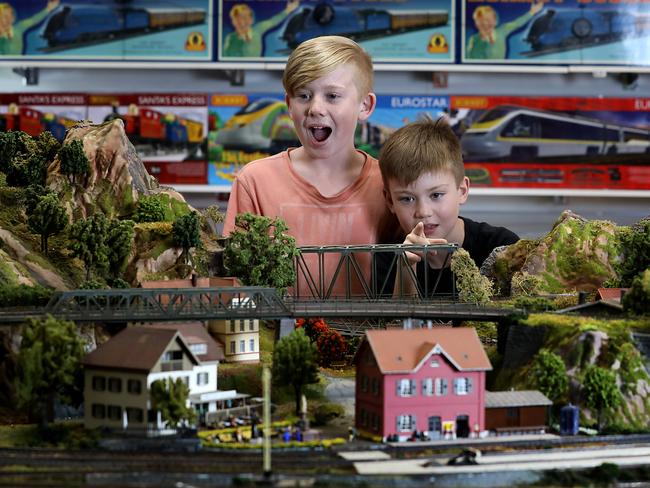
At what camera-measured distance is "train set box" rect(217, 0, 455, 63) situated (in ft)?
109

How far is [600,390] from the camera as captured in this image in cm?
2122

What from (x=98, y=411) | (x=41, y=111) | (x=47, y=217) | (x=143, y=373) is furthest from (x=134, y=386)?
(x=41, y=111)

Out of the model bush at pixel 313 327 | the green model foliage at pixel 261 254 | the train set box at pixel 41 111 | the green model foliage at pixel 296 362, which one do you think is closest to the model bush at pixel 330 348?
the model bush at pixel 313 327

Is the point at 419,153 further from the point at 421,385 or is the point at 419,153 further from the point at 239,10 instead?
the point at 239,10

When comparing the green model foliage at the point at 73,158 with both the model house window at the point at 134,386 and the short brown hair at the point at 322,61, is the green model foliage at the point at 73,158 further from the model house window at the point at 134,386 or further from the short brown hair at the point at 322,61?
the model house window at the point at 134,386

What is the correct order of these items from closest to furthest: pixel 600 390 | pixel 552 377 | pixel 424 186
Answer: pixel 600 390 → pixel 552 377 → pixel 424 186

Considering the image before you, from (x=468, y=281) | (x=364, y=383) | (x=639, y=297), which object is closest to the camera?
(x=364, y=383)

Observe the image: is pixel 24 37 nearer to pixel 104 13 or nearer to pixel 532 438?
pixel 104 13

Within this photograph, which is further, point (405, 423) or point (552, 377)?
point (552, 377)

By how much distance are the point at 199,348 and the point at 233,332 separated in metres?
2.77

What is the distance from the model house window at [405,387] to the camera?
20.4 metres

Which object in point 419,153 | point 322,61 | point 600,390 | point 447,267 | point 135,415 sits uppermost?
point 322,61

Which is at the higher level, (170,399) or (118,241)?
(118,241)

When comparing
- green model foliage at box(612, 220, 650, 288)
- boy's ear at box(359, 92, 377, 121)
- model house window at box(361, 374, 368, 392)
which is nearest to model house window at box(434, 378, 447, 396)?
model house window at box(361, 374, 368, 392)
